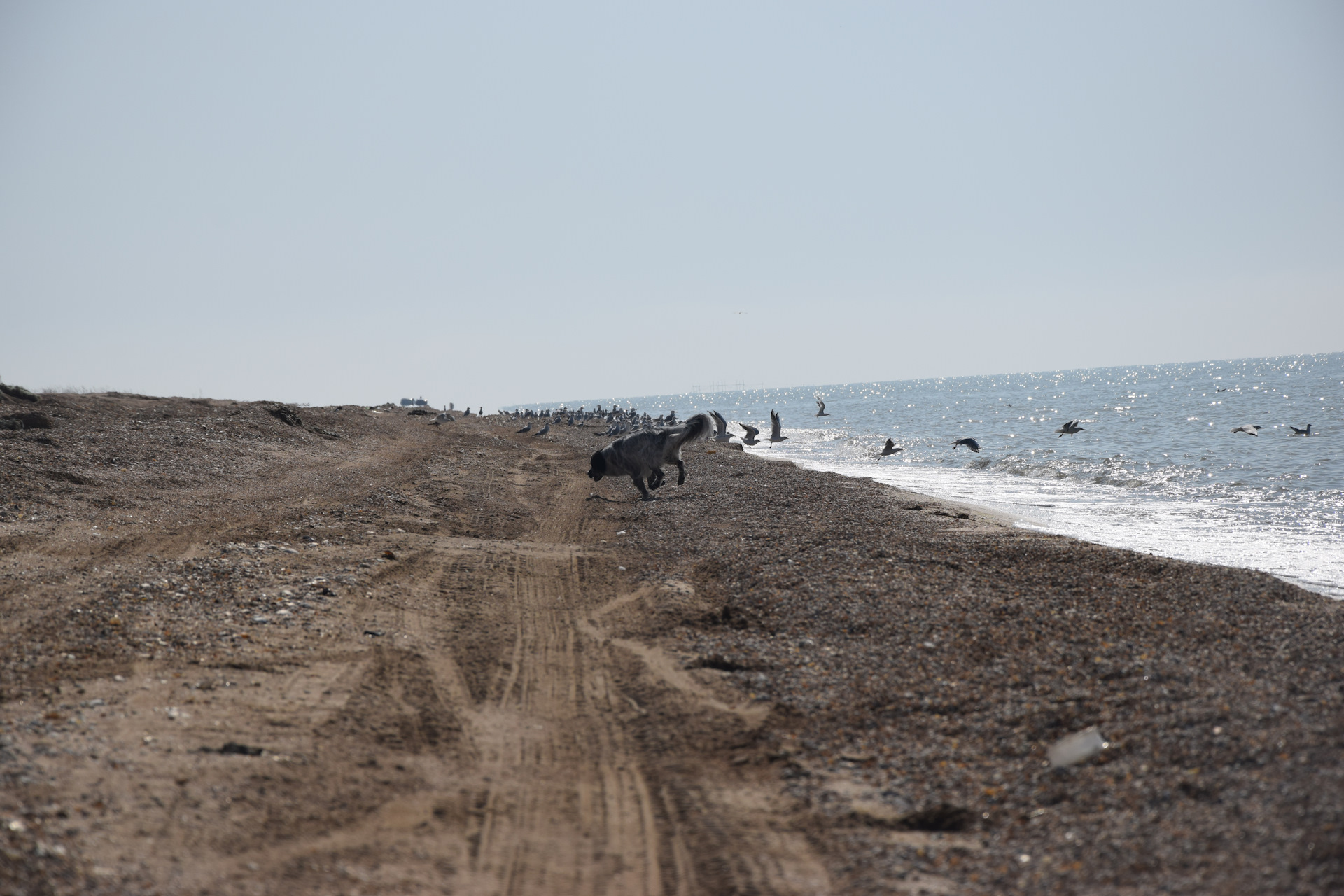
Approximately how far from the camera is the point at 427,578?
10258mm

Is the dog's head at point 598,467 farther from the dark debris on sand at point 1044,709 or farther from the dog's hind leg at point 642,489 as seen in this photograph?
the dark debris on sand at point 1044,709

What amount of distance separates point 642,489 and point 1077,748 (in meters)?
13.6

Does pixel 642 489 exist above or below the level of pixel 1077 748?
above

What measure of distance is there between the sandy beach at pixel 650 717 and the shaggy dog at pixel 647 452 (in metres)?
6.52

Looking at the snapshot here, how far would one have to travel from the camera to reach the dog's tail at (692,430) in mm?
19188

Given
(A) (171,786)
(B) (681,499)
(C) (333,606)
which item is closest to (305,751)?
(A) (171,786)

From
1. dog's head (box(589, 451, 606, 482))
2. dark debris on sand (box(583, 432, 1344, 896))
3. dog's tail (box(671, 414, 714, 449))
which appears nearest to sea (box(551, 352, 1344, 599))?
dark debris on sand (box(583, 432, 1344, 896))

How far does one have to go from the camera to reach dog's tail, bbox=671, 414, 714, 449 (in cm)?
1919

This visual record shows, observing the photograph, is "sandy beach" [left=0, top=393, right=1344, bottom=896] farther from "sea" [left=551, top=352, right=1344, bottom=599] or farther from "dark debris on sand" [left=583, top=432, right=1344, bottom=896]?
"sea" [left=551, top=352, right=1344, bottom=599]

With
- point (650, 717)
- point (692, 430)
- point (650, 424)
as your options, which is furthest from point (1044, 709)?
point (650, 424)

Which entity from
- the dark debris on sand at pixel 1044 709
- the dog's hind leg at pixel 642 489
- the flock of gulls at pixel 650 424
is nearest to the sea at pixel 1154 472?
the flock of gulls at pixel 650 424

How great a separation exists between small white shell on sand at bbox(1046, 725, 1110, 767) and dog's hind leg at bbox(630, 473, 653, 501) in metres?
13.3

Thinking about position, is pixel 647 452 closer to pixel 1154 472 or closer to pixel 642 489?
pixel 642 489

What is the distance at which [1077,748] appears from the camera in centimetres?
504
